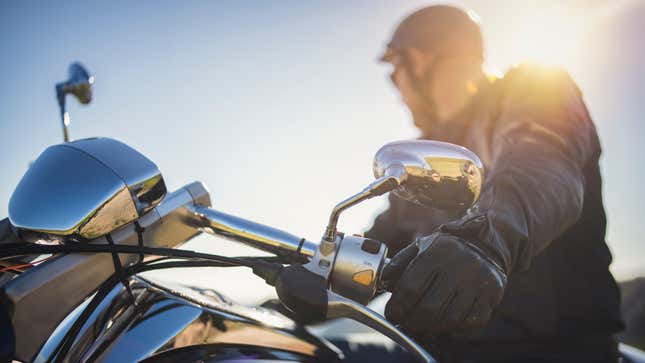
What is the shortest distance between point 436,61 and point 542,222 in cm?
304

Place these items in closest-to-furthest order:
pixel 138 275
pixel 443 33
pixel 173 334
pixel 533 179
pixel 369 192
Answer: pixel 173 334 < pixel 369 192 < pixel 138 275 < pixel 533 179 < pixel 443 33

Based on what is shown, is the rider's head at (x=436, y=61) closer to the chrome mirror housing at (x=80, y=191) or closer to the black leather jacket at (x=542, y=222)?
the black leather jacket at (x=542, y=222)

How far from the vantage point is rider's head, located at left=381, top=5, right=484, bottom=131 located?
141 inches

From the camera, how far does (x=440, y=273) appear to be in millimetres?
841

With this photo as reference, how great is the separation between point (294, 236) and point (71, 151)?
56cm

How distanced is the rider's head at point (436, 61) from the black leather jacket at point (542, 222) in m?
0.91

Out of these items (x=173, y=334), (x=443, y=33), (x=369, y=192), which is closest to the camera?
(x=173, y=334)

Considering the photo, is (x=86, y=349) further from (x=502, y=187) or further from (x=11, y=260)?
(x=502, y=187)

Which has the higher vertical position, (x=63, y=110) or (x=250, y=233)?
(x=63, y=110)

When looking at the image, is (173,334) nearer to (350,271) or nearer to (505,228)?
(350,271)

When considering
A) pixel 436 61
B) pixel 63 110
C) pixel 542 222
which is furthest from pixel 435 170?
pixel 436 61

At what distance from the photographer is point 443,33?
3.77 meters

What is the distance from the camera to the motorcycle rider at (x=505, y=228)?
0.85 meters

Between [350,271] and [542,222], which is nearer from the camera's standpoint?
[350,271]
